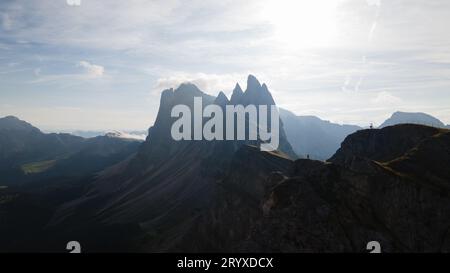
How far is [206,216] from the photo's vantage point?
16650 cm

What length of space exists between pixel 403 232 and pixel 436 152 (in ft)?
89.5

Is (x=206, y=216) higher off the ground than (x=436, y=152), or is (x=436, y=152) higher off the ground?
(x=436, y=152)

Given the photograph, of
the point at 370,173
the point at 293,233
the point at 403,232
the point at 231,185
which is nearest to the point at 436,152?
the point at 370,173

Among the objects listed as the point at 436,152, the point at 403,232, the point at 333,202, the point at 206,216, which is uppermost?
the point at 436,152

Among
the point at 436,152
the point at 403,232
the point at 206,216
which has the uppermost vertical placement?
the point at 436,152
